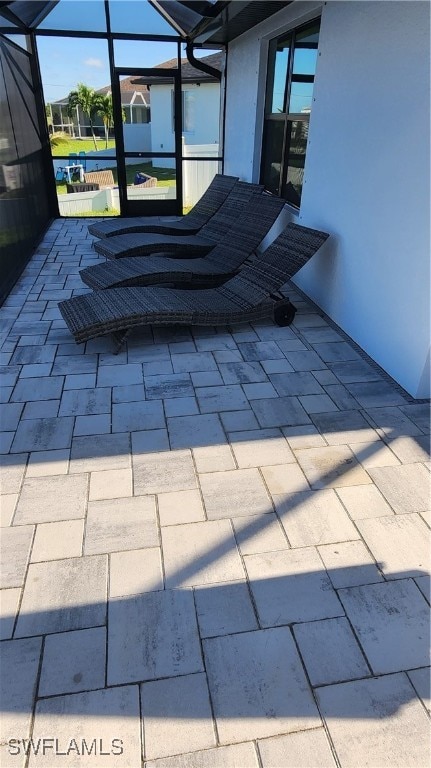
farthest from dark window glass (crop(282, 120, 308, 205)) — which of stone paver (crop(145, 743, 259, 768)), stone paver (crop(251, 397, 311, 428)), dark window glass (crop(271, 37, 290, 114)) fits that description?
stone paver (crop(145, 743, 259, 768))

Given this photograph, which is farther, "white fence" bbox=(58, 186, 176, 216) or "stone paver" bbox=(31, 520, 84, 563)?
"white fence" bbox=(58, 186, 176, 216)

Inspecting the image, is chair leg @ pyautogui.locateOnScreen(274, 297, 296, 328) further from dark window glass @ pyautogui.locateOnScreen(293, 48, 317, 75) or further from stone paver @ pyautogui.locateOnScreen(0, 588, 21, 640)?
stone paver @ pyautogui.locateOnScreen(0, 588, 21, 640)

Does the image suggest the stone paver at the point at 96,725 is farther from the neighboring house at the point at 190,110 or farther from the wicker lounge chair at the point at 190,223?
the neighboring house at the point at 190,110

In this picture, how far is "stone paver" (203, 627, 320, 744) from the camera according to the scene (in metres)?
1.45

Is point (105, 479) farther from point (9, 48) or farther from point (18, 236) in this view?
point (9, 48)

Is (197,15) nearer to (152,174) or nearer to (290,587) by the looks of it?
(152,174)

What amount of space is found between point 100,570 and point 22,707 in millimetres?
520

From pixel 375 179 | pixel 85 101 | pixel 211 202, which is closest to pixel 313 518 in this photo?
pixel 375 179

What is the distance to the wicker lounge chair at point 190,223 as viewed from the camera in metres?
5.97

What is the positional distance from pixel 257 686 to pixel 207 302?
9.52ft

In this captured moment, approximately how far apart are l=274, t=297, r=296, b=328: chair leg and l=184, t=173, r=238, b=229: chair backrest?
7.88 ft

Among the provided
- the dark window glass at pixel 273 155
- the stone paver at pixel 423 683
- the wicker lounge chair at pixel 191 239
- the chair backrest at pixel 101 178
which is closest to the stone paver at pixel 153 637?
the stone paver at pixel 423 683

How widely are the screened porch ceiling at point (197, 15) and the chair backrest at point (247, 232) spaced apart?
1.76 metres

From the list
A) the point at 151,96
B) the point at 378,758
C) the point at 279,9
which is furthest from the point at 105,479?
the point at 151,96
